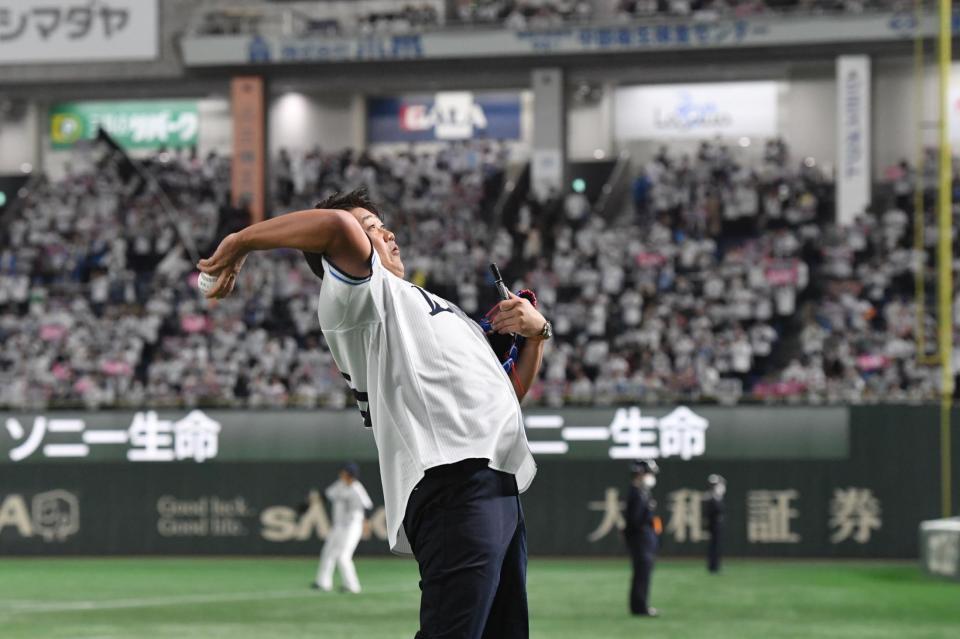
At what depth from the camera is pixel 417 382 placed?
4883mm

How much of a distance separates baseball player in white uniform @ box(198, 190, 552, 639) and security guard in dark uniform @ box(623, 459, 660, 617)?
12157 millimetres

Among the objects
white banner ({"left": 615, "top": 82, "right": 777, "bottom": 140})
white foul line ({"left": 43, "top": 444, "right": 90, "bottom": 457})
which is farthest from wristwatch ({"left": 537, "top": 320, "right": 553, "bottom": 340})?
white banner ({"left": 615, "top": 82, "right": 777, "bottom": 140})

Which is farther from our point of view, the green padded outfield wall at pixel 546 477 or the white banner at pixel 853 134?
the white banner at pixel 853 134

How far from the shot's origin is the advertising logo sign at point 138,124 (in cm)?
4203

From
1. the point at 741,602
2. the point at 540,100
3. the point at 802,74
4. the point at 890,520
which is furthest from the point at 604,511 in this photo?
the point at 802,74

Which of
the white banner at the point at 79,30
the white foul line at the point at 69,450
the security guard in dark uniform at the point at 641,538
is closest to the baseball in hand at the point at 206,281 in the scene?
the security guard in dark uniform at the point at 641,538

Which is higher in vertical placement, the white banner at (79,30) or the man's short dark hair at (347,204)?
the white banner at (79,30)

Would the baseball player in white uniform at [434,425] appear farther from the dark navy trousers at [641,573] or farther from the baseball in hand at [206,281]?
the dark navy trousers at [641,573]

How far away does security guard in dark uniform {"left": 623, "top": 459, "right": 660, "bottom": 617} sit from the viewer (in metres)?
17.0

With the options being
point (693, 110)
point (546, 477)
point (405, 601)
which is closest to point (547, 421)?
point (546, 477)

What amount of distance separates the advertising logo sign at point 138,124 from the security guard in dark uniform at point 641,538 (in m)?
27.0

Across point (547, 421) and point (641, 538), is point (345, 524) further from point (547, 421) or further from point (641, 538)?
point (547, 421)

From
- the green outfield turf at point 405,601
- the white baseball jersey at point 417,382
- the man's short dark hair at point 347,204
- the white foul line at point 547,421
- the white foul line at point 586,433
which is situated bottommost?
the green outfield turf at point 405,601

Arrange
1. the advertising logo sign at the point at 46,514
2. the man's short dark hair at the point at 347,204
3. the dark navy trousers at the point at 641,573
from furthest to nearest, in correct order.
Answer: the advertising logo sign at the point at 46,514 < the dark navy trousers at the point at 641,573 < the man's short dark hair at the point at 347,204
